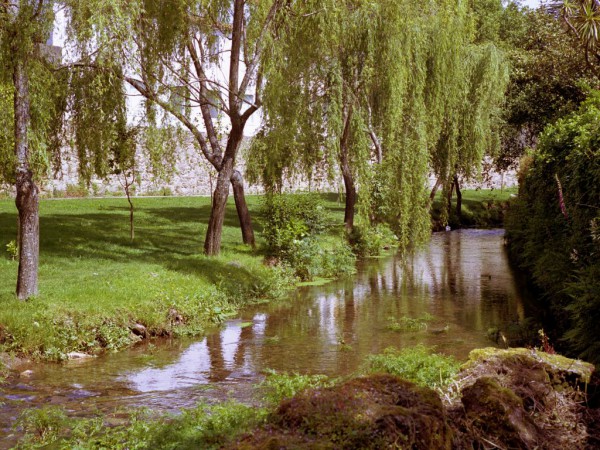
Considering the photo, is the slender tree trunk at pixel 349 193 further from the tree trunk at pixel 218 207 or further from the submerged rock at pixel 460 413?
the submerged rock at pixel 460 413

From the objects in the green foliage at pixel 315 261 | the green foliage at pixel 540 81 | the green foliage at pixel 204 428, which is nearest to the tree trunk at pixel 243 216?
the green foliage at pixel 315 261

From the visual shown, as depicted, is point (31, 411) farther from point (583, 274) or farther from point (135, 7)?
point (135, 7)

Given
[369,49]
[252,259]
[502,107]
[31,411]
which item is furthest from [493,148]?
[31,411]

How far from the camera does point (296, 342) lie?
11.7 m

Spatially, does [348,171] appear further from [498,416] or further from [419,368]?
[498,416]

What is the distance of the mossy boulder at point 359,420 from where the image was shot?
4.66 metres

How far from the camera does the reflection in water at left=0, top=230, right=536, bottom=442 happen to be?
8836 millimetres

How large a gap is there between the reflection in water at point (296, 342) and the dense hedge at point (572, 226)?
1255mm

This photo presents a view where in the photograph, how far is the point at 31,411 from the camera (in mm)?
7746

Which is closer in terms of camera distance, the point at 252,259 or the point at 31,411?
the point at 31,411

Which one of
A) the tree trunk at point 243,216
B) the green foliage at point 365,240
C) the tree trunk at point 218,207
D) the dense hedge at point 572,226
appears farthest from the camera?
the green foliage at point 365,240

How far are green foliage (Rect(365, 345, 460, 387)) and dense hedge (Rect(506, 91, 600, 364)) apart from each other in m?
1.66

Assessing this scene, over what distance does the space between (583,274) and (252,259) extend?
898cm

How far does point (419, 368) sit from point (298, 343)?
399 cm
